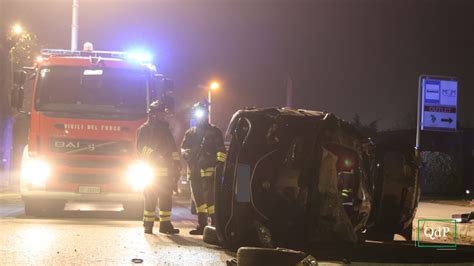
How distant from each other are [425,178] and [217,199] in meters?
23.6

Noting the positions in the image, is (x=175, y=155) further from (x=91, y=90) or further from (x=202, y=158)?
(x=91, y=90)

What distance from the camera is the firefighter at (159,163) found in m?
8.18

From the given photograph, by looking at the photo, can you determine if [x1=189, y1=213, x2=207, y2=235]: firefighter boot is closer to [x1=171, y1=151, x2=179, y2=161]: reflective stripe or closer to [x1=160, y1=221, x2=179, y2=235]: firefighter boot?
[x1=160, y1=221, x2=179, y2=235]: firefighter boot

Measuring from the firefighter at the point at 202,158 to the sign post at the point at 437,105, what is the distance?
7.06m

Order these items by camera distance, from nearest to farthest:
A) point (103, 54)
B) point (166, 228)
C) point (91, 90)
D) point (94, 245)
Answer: point (94, 245) < point (166, 228) < point (91, 90) < point (103, 54)

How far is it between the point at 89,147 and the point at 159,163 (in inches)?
103

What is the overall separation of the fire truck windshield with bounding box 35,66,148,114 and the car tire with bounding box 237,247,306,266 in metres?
5.86

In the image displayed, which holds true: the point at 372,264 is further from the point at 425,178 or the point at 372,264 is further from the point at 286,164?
the point at 425,178

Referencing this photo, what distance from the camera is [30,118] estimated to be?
10578mm

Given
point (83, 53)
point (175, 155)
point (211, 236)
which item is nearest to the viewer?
point (211, 236)

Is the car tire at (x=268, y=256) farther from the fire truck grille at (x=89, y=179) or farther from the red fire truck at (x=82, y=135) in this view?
the fire truck grille at (x=89, y=179)

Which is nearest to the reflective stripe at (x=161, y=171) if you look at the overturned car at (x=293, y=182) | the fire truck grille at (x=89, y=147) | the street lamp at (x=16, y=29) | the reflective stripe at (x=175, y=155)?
the reflective stripe at (x=175, y=155)

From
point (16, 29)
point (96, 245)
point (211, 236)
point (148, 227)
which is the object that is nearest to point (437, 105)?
point (148, 227)

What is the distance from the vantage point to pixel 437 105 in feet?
45.8
